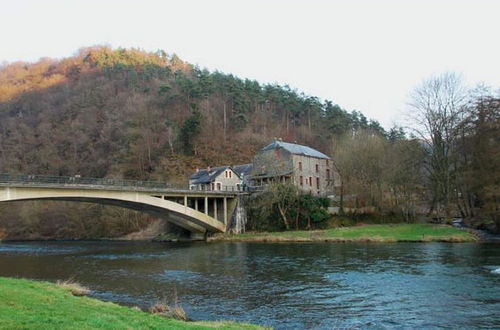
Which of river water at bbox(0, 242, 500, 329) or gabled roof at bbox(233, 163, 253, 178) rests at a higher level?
gabled roof at bbox(233, 163, 253, 178)

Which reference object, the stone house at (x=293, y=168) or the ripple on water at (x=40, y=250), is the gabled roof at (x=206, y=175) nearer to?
the stone house at (x=293, y=168)

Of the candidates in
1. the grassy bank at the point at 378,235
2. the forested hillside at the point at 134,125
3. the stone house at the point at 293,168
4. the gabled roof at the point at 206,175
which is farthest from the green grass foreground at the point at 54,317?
the forested hillside at the point at 134,125

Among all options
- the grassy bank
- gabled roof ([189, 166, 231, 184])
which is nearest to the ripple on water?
the grassy bank

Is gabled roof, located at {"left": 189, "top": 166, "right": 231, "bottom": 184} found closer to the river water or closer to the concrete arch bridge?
the concrete arch bridge

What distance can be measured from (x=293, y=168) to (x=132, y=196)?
79.0ft

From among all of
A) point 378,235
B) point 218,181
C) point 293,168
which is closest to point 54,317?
point 378,235

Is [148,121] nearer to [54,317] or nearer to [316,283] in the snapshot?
[316,283]

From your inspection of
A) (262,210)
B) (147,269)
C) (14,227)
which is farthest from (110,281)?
(14,227)

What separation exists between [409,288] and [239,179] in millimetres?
48887

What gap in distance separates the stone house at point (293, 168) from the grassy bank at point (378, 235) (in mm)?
10020

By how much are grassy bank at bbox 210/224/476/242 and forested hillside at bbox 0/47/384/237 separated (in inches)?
1190

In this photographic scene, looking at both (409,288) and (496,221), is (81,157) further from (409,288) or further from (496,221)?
(409,288)

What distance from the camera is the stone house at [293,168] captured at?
2469 inches

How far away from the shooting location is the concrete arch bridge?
39.7m
